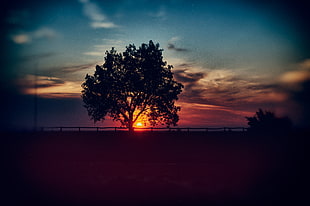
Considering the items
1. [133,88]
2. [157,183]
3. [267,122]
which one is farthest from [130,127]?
[157,183]

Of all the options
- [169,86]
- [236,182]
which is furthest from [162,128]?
[236,182]

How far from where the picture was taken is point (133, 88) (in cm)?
3484

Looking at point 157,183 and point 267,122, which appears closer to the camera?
point 157,183

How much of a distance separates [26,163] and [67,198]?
7.31 metres

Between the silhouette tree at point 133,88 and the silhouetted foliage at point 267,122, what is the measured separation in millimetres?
12968

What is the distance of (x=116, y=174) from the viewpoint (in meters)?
11.5

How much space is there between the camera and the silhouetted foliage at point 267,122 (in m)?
38.4

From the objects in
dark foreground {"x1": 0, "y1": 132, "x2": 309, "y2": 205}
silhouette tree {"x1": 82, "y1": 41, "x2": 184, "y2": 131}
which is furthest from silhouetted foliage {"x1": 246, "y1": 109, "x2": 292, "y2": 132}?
dark foreground {"x1": 0, "y1": 132, "x2": 309, "y2": 205}

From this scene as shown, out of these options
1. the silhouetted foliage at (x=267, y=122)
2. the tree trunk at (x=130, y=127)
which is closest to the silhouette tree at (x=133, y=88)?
the tree trunk at (x=130, y=127)

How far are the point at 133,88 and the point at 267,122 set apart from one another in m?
20.0

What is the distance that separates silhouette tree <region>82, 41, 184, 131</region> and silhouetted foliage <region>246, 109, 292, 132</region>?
42.5 feet

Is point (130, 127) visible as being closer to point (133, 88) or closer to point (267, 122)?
point (133, 88)

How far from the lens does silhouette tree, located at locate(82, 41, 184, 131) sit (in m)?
34.8

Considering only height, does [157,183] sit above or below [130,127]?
below
